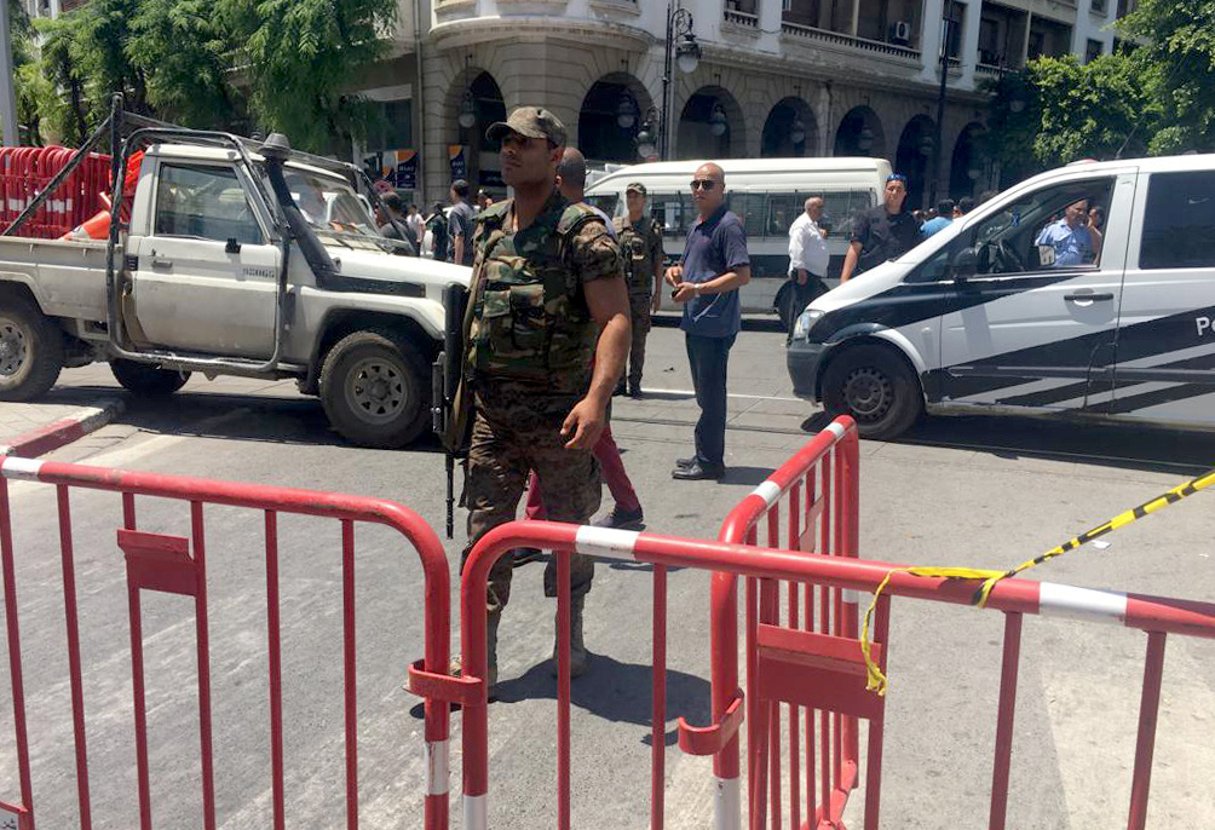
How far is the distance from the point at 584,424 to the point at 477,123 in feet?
79.1

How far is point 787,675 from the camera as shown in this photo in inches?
83.1

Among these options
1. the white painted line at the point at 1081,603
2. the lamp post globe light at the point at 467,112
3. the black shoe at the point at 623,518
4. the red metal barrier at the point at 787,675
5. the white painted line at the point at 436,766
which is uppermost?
the lamp post globe light at the point at 467,112

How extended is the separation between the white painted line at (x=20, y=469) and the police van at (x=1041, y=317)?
19.3ft

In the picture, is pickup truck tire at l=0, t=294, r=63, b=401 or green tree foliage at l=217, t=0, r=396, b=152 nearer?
pickup truck tire at l=0, t=294, r=63, b=401

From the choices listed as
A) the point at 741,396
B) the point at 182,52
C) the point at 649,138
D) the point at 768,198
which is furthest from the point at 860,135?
the point at 741,396

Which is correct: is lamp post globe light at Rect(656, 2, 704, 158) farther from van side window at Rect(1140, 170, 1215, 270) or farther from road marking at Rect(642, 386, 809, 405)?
van side window at Rect(1140, 170, 1215, 270)

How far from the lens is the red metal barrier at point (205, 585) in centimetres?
228

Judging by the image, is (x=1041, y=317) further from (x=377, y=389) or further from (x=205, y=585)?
(x=205, y=585)

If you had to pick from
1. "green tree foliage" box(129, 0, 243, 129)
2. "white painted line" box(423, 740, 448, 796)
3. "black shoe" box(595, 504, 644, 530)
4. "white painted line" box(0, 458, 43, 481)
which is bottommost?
"black shoe" box(595, 504, 644, 530)

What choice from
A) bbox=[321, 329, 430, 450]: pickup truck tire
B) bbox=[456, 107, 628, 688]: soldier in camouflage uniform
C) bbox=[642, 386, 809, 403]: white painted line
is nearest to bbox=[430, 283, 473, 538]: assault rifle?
bbox=[456, 107, 628, 688]: soldier in camouflage uniform

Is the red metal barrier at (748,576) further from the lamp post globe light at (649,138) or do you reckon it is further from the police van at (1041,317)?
the lamp post globe light at (649,138)

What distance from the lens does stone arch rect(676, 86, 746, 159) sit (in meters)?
26.9

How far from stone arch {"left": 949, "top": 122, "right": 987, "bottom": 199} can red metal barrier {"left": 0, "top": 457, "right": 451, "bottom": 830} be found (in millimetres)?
35571

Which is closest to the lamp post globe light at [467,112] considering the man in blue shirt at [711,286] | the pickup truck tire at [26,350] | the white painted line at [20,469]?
the pickup truck tire at [26,350]
